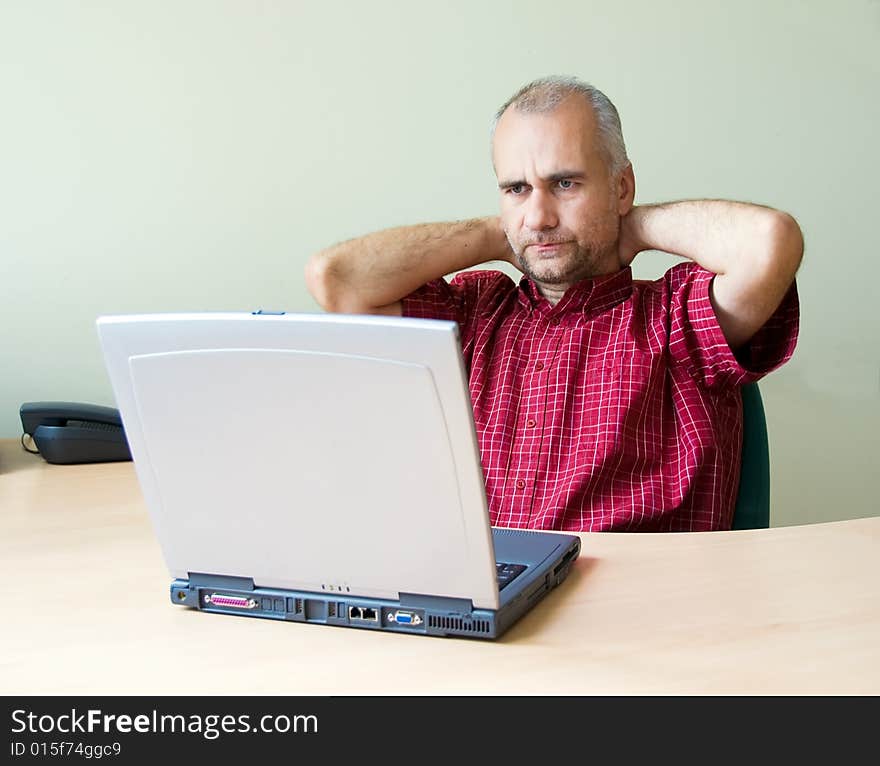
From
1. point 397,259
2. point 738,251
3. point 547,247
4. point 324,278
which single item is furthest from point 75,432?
point 738,251

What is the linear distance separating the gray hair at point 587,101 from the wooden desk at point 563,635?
0.78 metres

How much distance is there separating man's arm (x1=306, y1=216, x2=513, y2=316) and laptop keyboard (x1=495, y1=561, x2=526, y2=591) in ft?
3.07

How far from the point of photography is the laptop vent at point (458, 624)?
925mm

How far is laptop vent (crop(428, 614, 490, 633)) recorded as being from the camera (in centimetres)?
92

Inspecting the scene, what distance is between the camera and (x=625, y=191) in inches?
72.8

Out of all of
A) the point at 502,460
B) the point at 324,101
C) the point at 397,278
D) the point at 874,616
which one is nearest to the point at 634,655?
the point at 874,616

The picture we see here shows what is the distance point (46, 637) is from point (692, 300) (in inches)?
43.6

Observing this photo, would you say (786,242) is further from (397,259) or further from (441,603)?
(441,603)

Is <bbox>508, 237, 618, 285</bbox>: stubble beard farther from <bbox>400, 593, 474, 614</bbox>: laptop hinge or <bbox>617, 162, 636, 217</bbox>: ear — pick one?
<bbox>400, 593, 474, 614</bbox>: laptop hinge

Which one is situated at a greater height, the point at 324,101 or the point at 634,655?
the point at 324,101

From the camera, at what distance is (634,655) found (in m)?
0.90

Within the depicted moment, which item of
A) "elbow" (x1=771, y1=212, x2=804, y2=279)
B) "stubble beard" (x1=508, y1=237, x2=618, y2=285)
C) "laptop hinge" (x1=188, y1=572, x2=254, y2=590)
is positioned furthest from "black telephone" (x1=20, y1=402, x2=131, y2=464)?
"elbow" (x1=771, y1=212, x2=804, y2=279)

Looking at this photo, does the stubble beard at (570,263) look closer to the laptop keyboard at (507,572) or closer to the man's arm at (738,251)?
the man's arm at (738,251)
